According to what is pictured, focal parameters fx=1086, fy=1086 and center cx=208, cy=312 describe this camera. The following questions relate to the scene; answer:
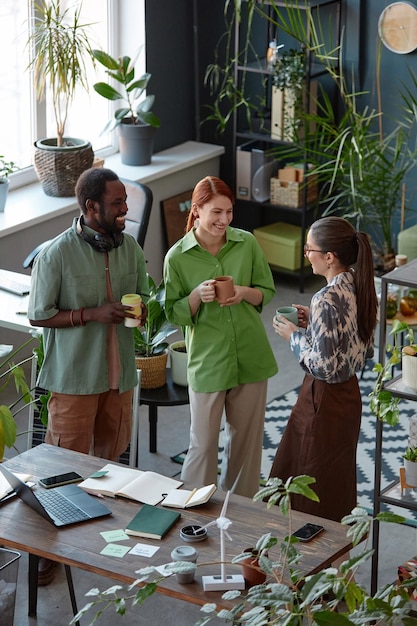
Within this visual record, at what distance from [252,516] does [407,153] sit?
4.38 metres

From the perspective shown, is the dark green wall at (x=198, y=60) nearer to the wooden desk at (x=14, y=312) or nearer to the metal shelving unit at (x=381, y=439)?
the wooden desk at (x=14, y=312)

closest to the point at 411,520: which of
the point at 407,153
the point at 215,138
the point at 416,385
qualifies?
the point at 416,385

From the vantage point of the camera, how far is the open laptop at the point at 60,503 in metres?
3.43

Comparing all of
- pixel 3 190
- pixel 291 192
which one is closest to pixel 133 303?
pixel 3 190

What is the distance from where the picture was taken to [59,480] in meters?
3.70

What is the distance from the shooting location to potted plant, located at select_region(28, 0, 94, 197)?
642 cm

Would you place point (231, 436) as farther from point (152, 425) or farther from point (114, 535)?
point (114, 535)

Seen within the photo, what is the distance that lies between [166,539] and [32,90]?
4122 mm

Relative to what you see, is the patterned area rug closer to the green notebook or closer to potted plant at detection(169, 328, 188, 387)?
potted plant at detection(169, 328, 188, 387)

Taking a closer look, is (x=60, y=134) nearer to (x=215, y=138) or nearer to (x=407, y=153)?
(x=215, y=138)

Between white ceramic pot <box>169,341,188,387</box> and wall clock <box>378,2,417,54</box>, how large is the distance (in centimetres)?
308

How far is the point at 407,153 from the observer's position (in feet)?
24.0

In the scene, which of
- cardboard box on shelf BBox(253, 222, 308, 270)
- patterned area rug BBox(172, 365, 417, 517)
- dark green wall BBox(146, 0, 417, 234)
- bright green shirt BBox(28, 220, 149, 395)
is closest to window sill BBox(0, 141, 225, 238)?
dark green wall BBox(146, 0, 417, 234)

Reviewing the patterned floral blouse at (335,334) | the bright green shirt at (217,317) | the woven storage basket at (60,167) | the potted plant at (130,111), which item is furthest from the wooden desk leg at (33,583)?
the potted plant at (130,111)
